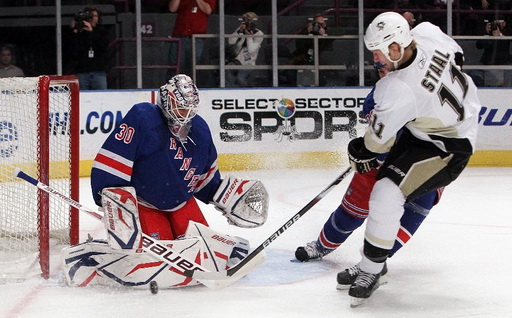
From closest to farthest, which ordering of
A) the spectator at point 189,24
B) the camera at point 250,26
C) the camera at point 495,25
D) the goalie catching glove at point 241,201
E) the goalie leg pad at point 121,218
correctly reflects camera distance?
1. the goalie leg pad at point 121,218
2. the goalie catching glove at point 241,201
3. the spectator at point 189,24
4. the camera at point 250,26
5. the camera at point 495,25

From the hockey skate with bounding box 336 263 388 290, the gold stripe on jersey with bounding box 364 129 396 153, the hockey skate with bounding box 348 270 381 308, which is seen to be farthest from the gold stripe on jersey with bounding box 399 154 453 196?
the hockey skate with bounding box 336 263 388 290

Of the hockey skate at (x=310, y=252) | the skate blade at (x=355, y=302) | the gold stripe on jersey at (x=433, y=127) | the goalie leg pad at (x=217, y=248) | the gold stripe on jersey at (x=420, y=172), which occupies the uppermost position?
the gold stripe on jersey at (x=433, y=127)

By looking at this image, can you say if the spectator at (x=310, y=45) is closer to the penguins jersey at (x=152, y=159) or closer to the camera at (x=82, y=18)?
the camera at (x=82, y=18)

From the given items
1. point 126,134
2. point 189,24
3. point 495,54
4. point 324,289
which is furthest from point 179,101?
point 495,54

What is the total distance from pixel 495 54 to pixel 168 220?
220 inches

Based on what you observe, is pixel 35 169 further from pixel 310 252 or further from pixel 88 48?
pixel 88 48

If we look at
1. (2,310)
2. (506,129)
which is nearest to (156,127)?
(2,310)

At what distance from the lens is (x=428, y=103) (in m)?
3.21

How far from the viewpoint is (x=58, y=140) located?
174 inches

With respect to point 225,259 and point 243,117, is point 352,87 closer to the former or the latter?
point 243,117

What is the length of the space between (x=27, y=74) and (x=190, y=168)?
522 cm

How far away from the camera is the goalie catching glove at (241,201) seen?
384cm

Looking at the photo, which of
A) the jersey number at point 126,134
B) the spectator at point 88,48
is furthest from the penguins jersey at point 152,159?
the spectator at point 88,48

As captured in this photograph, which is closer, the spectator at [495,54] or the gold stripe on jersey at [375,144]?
the gold stripe on jersey at [375,144]
